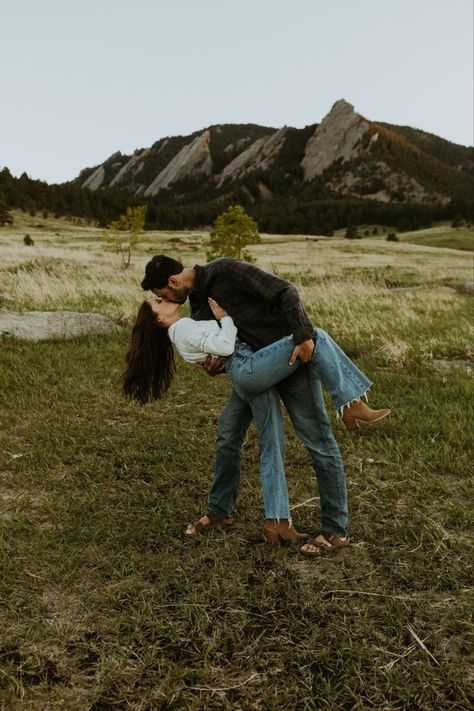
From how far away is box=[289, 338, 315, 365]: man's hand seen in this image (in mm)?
3367

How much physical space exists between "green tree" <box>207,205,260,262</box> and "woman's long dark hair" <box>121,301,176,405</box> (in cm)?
2174

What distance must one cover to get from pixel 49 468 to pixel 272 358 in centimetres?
301

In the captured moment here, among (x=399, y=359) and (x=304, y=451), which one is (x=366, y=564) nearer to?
(x=304, y=451)

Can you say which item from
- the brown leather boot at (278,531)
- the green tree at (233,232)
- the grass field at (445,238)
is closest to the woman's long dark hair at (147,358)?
the brown leather boot at (278,531)

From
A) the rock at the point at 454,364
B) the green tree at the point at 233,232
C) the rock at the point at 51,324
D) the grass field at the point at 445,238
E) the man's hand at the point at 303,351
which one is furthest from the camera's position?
the grass field at the point at 445,238

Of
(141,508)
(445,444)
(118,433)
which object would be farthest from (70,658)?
(445,444)

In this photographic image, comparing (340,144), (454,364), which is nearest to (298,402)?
(454,364)

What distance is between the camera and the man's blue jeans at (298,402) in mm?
3477

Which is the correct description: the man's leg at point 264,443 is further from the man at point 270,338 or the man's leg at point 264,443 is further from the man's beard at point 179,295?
the man's beard at point 179,295

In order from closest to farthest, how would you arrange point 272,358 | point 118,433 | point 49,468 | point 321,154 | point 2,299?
point 272,358
point 49,468
point 118,433
point 2,299
point 321,154

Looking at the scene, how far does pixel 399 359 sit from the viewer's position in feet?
27.4

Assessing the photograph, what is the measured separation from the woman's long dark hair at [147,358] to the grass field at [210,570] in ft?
3.72

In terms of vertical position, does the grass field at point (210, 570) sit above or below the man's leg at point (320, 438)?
below

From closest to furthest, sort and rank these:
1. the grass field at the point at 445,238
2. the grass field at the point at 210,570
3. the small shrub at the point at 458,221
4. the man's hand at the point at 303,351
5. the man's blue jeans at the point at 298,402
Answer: the grass field at the point at 210,570 < the man's hand at the point at 303,351 < the man's blue jeans at the point at 298,402 < the grass field at the point at 445,238 < the small shrub at the point at 458,221
